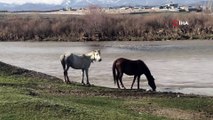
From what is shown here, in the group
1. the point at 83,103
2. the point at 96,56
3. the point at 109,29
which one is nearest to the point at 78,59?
the point at 96,56

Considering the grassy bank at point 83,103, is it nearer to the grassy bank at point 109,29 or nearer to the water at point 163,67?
the water at point 163,67

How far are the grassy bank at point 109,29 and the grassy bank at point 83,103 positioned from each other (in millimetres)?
44003

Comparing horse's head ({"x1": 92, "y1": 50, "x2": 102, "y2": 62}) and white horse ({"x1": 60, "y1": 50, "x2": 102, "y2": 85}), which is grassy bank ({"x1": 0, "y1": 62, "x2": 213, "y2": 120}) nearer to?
white horse ({"x1": 60, "y1": 50, "x2": 102, "y2": 85})

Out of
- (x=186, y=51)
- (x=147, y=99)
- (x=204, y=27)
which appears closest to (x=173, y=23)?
(x=204, y=27)

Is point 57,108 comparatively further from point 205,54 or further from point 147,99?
point 205,54

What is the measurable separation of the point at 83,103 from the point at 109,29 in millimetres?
54887

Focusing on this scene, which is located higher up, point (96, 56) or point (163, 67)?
point (96, 56)

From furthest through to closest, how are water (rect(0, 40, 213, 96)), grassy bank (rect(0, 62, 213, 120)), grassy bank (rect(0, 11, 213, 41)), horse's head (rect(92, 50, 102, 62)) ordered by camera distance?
grassy bank (rect(0, 11, 213, 41)), water (rect(0, 40, 213, 96)), horse's head (rect(92, 50, 102, 62)), grassy bank (rect(0, 62, 213, 120))

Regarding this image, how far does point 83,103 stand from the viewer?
1521cm

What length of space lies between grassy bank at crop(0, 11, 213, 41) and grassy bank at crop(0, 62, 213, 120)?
1732 inches

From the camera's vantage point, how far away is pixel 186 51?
47844 mm

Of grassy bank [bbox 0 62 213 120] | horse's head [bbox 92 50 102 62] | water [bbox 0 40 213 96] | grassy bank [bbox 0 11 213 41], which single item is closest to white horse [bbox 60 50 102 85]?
horse's head [bbox 92 50 102 62]

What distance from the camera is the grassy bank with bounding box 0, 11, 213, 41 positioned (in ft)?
222

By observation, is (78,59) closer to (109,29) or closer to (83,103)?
(83,103)
